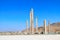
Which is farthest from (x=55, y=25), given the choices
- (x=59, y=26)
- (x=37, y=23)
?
(x=37, y=23)

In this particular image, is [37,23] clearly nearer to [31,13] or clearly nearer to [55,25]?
[31,13]

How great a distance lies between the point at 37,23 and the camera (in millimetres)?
17359

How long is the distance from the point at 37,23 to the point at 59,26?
5827cm

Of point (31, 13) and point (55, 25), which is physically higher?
point (55, 25)

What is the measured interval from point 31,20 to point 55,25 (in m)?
60.9

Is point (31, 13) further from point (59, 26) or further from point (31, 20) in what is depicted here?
point (59, 26)

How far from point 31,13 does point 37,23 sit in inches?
143

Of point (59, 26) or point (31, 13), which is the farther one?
point (59, 26)

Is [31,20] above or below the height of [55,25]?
below

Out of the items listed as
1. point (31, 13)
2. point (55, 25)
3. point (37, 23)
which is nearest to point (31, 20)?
point (31, 13)

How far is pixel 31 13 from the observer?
1395cm

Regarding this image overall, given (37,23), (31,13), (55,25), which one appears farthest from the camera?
(55,25)

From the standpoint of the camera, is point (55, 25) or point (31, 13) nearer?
point (31, 13)

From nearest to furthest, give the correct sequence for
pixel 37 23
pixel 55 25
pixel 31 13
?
1. pixel 31 13
2. pixel 37 23
3. pixel 55 25
